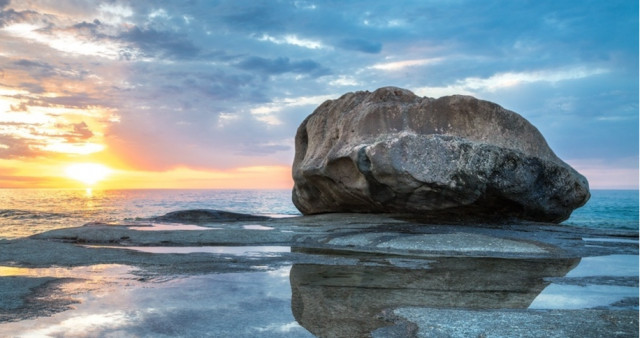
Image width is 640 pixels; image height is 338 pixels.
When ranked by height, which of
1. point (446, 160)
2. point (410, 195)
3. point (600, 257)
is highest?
point (446, 160)

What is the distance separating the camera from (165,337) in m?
5.94

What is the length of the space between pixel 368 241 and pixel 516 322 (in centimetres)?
942

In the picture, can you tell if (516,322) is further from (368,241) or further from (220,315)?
(368,241)

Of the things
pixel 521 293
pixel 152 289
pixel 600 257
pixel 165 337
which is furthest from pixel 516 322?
pixel 600 257

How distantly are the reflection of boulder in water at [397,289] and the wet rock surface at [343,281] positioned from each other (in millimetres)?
27

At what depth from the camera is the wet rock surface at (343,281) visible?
21.4ft

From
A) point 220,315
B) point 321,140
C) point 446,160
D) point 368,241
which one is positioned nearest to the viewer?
point 220,315

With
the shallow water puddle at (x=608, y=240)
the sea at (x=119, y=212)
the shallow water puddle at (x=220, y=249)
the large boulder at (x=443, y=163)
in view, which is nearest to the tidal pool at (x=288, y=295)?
the shallow water puddle at (x=220, y=249)

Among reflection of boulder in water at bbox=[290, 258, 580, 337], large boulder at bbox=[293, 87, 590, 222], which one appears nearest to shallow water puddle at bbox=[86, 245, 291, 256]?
reflection of boulder in water at bbox=[290, 258, 580, 337]

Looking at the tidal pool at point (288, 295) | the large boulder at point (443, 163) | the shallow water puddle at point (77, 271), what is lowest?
the shallow water puddle at point (77, 271)

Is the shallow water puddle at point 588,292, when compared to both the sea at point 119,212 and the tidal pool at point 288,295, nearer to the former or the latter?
the tidal pool at point 288,295

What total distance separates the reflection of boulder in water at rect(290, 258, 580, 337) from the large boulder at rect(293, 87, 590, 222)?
781 centimetres

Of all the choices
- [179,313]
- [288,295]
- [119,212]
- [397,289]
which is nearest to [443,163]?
[397,289]

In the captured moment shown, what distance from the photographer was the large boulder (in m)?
19.9
